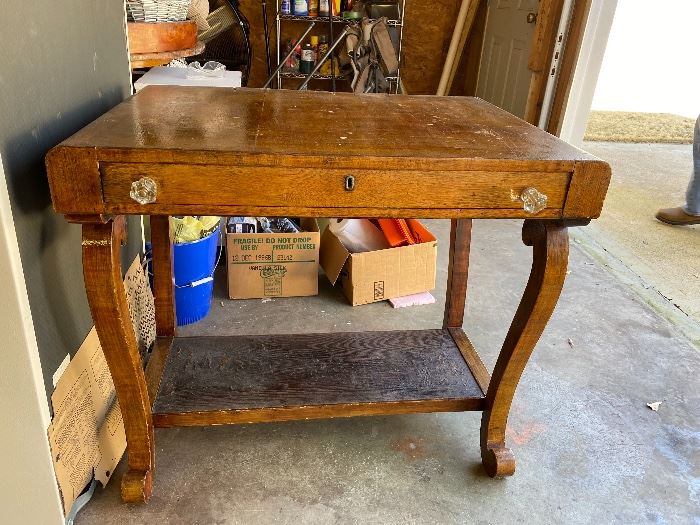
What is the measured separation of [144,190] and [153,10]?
126 centimetres

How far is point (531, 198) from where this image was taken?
110cm

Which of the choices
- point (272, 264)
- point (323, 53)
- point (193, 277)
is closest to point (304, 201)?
point (193, 277)

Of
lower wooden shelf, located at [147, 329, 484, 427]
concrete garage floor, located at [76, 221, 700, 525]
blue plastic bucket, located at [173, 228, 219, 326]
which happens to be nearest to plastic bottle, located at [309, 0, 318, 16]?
blue plastic bucket, located at [173, 228, 219, 326]

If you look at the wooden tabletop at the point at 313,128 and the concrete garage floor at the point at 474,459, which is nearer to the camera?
the wooden tabletop at the point at 313,128

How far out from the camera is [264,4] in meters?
4.55

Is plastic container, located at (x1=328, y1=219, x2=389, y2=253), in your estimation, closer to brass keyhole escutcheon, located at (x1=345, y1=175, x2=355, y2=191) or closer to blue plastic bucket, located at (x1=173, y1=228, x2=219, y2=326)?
blue plastic bucket, located at (x1=173, y1=228, x2=219, y2=326)

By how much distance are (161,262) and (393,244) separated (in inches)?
38.2

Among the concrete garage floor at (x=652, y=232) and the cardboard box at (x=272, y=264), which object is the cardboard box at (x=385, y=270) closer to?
the cardboard box at (x=272, y=264)

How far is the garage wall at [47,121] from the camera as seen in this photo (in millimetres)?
1005

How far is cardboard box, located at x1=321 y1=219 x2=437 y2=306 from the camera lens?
2.23m

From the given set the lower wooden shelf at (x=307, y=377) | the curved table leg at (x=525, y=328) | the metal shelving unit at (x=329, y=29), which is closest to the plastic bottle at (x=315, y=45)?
the metal shelving unit at (x=329, y=29)

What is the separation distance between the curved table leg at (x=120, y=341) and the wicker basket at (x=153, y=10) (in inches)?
44.6

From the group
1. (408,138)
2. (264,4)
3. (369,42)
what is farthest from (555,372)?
(264,4)

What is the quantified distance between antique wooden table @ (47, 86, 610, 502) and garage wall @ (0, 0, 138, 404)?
105mm
